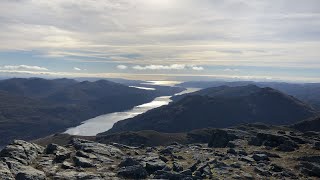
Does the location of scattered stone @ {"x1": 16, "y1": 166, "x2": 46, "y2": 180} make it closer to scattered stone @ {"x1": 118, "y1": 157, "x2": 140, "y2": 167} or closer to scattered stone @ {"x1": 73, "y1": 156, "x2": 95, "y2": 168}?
scattered stone @ {"x1": 73, "y1": 156, "x2": 95, "y2": 168}

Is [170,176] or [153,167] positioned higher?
[170,176]

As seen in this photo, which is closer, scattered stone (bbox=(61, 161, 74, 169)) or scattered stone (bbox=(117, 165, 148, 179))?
scattered stone (bbox=(117, 165, 148, 179))

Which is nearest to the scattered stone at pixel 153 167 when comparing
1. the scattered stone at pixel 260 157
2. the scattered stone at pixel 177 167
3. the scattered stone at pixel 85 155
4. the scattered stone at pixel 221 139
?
the scattered stone at pixel 177 167

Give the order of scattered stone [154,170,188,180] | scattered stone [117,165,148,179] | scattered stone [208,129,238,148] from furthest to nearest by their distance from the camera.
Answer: scattered stone [208,129,238,148], scattered stone [117,165,148,179], scattered stone [154,170,188,180]

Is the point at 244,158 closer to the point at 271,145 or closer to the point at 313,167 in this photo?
the point at 313,167

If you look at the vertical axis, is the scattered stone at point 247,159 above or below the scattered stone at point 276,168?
below

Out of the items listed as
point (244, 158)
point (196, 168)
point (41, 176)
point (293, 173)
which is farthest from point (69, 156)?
point (293, 173)

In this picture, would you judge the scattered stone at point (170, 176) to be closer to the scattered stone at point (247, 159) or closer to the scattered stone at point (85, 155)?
the scattered stone at point (85, 155)

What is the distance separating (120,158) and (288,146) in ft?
125

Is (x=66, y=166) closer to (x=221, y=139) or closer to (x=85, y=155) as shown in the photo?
(x=85, y=155)

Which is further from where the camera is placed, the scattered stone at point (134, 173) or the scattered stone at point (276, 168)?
the scattered stone at point (276, 168)

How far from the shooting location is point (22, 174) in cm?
4441

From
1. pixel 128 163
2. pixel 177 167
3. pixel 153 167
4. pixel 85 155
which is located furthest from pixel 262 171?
pixel 85 155

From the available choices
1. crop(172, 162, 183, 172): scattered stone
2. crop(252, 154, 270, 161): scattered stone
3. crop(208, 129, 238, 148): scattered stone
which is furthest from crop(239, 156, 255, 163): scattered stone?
crop(208, 129, 238, 148): scattered stone
